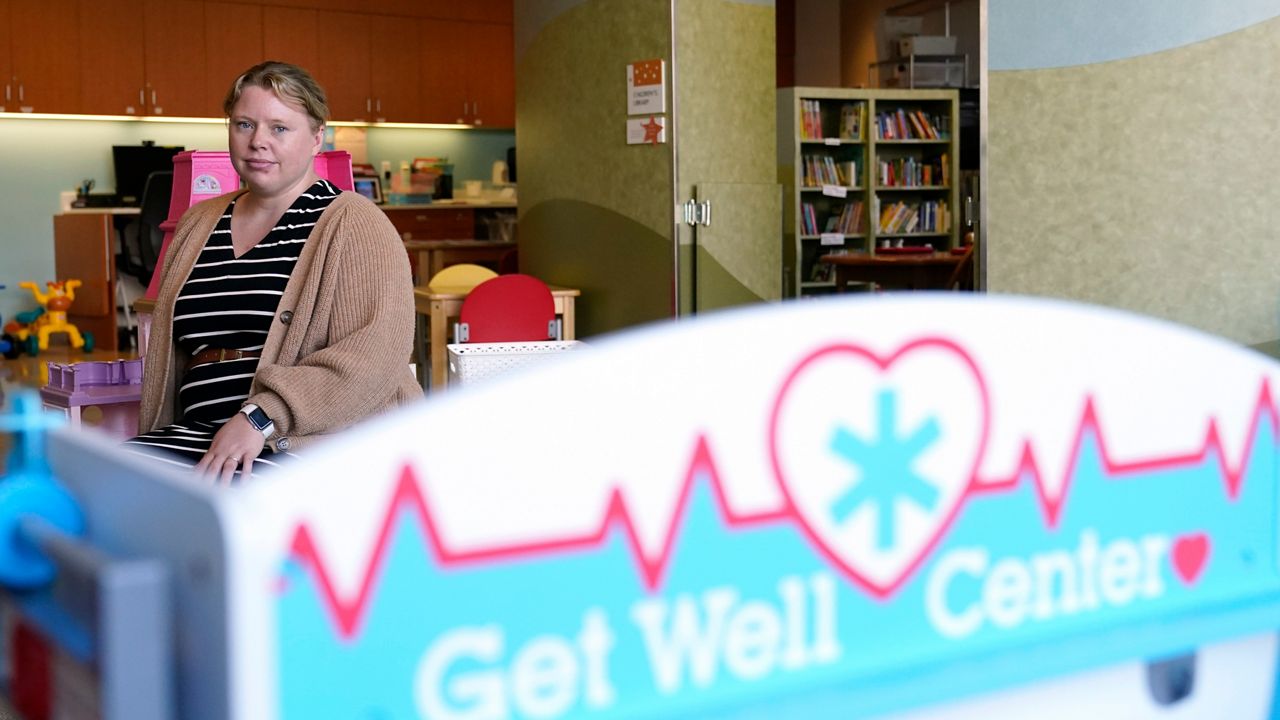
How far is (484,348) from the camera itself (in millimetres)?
4445

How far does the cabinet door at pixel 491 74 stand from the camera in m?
12.2

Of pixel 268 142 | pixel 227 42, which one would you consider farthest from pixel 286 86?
pixel 227 42

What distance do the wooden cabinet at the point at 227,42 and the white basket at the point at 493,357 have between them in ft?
23.9

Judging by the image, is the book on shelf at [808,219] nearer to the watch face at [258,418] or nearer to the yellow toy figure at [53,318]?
the yellow toy figure at [53,318]

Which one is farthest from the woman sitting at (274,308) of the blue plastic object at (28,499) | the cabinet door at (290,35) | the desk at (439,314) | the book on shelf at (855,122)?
the cabinet door at (290,35)

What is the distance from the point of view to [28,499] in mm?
800

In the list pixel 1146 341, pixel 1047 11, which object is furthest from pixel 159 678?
pixel 1047 11

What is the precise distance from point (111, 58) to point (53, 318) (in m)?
2.21

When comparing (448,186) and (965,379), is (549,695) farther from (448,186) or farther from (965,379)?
(448,186)

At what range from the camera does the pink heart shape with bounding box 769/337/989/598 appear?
31.4 inches

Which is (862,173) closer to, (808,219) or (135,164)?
(808,219)

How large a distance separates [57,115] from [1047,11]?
324 inches

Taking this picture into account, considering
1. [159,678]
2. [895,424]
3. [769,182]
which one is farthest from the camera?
[769,182]

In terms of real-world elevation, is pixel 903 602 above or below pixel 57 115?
below
